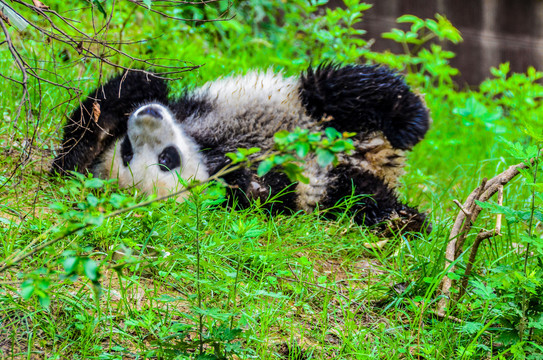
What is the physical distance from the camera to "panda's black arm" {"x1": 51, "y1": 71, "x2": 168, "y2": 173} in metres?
2.77

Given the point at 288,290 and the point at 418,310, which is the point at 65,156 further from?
the point at 418,310

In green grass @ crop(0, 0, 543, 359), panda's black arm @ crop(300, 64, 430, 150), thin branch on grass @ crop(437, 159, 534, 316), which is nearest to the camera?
green grass @ crop(0, 0, 543, 359)

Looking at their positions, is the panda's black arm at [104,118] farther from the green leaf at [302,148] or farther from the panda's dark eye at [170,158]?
the green leaf at [302,148]

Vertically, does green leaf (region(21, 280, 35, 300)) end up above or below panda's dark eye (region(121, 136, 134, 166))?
above

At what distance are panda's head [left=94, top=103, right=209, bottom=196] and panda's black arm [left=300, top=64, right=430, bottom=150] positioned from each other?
2.29ft

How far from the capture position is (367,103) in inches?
116

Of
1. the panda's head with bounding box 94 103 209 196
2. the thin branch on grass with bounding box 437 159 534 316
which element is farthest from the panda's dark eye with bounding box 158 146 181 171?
the thin branch on grass with bounding box 437 159 534 316

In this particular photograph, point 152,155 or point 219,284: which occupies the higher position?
point 152,155

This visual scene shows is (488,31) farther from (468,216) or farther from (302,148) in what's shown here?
(302,148)

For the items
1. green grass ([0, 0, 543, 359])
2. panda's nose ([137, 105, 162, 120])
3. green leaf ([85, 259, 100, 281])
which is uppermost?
panda's nose ([137, 105, 162, 120])

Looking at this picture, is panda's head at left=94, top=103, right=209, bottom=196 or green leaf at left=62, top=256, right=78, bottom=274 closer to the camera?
green leaf at left=62, top=256, right=78, bottom=274

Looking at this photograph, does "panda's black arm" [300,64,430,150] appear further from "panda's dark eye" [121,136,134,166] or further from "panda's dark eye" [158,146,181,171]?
"panda's dark eye" [121,136,134,166]

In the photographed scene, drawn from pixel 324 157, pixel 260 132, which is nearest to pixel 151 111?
pixel 260 132

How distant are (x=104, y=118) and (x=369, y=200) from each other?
4.66ft
